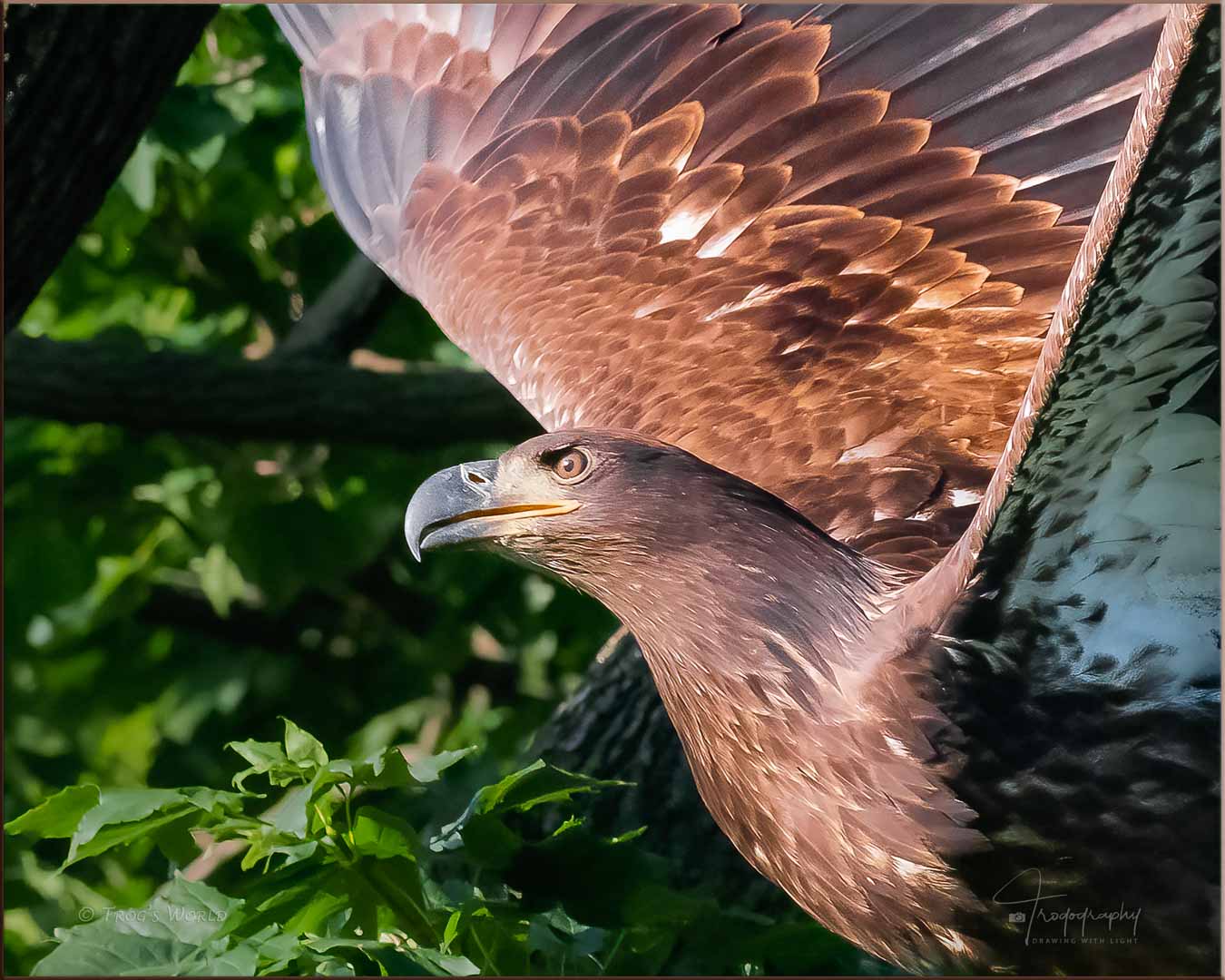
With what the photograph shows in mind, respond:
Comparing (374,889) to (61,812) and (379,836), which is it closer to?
(379,836)

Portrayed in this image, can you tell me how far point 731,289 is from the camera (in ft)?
7.93

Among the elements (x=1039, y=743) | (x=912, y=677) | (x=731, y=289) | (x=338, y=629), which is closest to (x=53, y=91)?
(x=731, y=289)

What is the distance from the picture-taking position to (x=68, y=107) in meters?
2.25

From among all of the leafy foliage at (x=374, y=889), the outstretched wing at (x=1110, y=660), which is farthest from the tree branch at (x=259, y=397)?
the outstretched wing at (x=1110, y=660)

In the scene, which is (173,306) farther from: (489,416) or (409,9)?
(409,9)

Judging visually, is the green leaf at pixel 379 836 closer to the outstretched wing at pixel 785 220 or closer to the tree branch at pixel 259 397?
the outstretched wing at pixel 785 220

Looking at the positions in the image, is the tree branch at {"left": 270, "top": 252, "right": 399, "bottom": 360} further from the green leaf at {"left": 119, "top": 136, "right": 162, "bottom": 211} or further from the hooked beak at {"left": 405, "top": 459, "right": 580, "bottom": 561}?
the hooked beak at {"left": 405, "top": 459, "right": 580, "bottom": 561}

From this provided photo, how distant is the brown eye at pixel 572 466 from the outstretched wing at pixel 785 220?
434mm

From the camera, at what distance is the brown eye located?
1.85 metres

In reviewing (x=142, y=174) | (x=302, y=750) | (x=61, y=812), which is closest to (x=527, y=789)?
(x=302, y=750)

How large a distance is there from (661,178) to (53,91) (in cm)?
90

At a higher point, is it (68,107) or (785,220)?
(785,220)

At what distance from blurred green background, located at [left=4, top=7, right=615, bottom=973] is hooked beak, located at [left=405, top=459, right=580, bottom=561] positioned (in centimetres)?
167

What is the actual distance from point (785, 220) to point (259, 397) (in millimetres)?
1369
